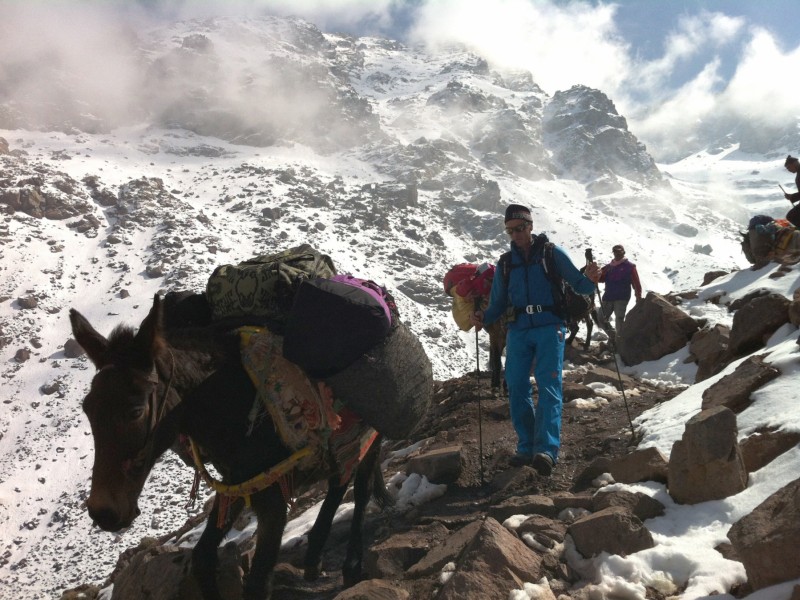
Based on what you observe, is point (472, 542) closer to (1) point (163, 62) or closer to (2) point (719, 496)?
(2) point (719, 496)

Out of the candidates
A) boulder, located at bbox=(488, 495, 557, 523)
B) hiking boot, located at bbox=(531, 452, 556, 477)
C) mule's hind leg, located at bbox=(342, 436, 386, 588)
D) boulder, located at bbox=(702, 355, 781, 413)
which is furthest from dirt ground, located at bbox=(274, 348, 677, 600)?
boulder, located at bbox=(702, 355, 781, 413)

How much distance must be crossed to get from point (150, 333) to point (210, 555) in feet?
5.04

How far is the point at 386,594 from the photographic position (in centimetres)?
280

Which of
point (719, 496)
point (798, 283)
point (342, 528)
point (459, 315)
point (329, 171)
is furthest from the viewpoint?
point (329, 171)


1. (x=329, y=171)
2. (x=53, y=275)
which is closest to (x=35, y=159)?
(x=53, y=275)

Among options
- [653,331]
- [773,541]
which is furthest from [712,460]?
[653,331]

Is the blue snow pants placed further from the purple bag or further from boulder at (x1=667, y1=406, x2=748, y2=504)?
the purple bag

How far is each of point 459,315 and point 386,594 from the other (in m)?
5.10

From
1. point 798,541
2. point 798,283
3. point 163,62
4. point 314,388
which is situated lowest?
point 798,541

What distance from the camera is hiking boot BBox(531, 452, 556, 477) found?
175 inches

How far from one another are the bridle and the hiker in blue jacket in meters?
3.31

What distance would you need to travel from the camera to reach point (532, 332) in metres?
4.98

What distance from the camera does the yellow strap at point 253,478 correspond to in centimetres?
290

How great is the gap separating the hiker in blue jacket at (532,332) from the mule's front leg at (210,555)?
107 inches
